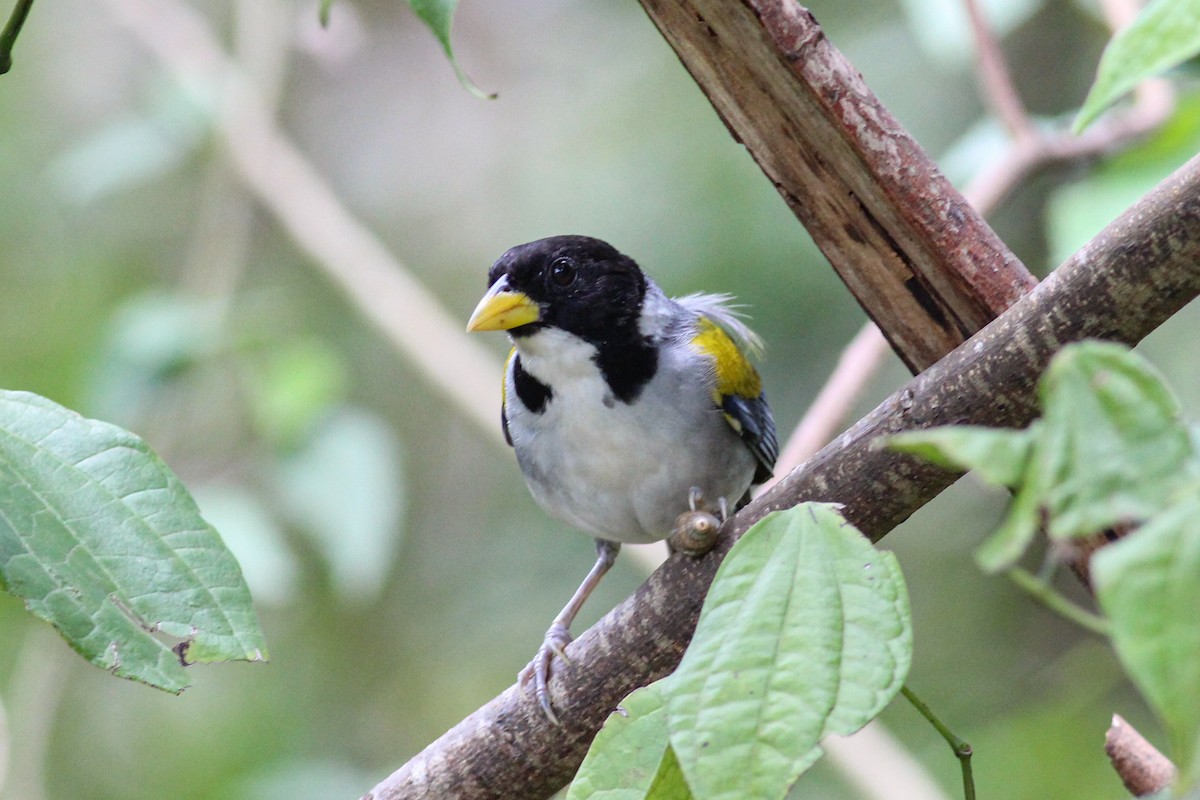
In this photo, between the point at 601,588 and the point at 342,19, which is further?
the point at 601,588

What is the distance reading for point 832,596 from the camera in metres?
1.15

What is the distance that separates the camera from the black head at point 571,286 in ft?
9.84

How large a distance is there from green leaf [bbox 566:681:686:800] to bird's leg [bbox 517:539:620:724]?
2.22ft

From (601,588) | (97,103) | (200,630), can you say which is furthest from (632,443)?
(97,103)

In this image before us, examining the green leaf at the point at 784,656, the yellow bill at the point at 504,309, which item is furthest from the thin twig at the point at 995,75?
the green leaf at the point at 784,656

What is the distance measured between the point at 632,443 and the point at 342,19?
324 centimetres

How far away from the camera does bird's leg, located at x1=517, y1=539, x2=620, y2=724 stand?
2.01 m

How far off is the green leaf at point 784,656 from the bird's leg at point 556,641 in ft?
2.90

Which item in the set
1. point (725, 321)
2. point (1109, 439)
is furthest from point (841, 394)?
point (1109, 439)

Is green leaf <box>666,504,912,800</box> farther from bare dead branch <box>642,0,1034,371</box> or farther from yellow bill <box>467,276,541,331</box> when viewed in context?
yellow bill <box>467,276,541,331</box>

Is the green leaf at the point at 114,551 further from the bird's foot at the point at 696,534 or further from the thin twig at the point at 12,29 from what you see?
the bird's foot at the point at 696,534

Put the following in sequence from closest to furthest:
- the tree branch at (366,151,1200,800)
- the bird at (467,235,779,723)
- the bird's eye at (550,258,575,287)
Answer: the tree branch at (366,151,1200,800), the bird at (467,235,779,723), the bird's eye at (550,258,575,287)

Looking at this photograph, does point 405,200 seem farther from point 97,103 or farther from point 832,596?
point 832,596

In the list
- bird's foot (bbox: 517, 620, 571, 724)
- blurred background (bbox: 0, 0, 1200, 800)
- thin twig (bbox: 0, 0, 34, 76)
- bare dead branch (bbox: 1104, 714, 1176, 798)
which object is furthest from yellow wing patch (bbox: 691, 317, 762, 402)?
thin twig (bbox: 0, 0, 34, 76)
